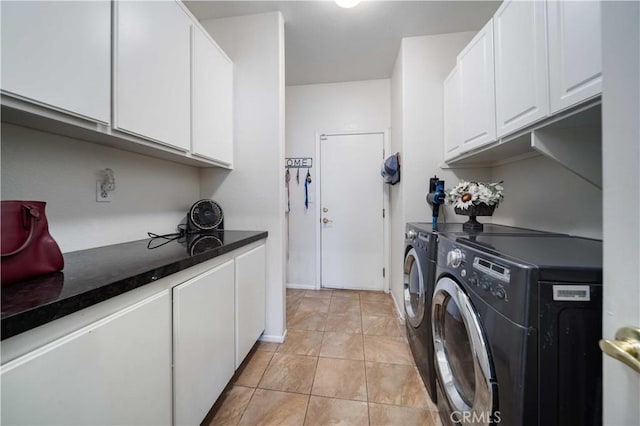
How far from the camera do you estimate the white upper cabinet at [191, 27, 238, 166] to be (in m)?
1.40

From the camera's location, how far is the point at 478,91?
4.86 ft

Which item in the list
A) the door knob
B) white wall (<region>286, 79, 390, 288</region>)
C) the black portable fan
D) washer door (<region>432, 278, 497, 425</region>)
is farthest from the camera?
white wall (<region>286, 79, 390, 288</region>)

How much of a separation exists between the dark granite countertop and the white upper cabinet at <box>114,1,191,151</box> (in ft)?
1.80

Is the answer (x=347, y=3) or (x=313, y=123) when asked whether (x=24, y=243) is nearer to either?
(x=347, y=3)

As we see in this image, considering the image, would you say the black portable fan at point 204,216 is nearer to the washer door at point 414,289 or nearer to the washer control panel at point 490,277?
the washer door at point 414,289

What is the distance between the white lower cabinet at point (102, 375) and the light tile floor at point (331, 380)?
586 millimetres

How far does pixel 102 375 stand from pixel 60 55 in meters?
1.00

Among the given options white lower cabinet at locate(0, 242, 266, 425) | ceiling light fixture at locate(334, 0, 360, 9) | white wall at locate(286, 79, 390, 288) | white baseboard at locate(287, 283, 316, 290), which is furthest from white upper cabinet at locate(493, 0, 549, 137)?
white baseboard at locate(287, 283, 316, 290)

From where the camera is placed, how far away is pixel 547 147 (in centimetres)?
105

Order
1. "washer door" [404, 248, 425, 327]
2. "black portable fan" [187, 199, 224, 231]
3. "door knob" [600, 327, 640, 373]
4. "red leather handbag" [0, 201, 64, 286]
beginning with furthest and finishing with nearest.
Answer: "black portable fan" [187, 199, 224, 231]
"washer door" [404, 248, 425, 327]
"red leather handbag" [0, 201, 64, 286]
"door knob" [600, 327, 640, 373]

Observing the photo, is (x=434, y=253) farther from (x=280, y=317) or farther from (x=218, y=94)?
(x=218, y=94)

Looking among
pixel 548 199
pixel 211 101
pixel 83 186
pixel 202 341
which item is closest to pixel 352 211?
pixel 548 199

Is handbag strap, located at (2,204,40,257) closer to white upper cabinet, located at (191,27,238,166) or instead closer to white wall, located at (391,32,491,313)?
white upper cabinet, located at (191,27,238,166)

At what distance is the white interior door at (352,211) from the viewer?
284 cm
